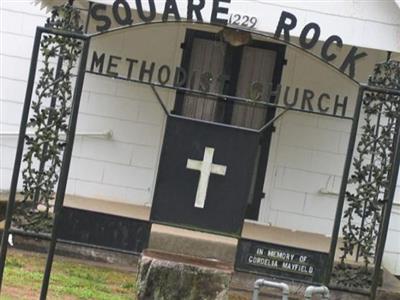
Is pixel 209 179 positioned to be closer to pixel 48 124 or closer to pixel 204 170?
pixel 204 170

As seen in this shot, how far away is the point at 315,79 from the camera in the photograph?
37.5ft

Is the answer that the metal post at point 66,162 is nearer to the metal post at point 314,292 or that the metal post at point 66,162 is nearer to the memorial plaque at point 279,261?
the memorial plaque at point 279,261

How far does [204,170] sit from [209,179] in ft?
0.29

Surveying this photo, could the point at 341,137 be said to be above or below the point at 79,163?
above

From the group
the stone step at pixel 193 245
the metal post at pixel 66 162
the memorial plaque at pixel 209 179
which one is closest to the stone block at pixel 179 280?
the memorial plaque at pixel 209 179

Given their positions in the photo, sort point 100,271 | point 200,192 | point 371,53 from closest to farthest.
Result: point 200,192
point 100,271
point 371,53

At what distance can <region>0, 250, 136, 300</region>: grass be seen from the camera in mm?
8516

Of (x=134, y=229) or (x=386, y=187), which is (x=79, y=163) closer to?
(x=134, y=229)

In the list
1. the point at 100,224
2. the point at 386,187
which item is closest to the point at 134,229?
the point at 100,224

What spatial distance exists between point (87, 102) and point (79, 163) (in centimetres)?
82

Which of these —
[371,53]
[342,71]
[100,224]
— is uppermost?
[371,53]

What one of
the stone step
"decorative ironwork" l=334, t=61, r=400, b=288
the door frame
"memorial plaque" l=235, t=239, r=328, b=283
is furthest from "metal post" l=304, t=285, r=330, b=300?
the door frame

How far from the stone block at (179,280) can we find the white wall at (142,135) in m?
4.30

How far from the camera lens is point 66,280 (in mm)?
9078
